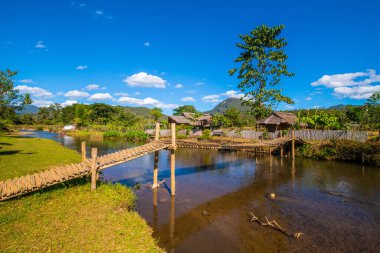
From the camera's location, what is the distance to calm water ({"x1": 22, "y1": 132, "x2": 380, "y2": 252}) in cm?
768

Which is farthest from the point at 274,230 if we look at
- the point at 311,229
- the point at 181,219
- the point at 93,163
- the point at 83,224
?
the point at 93,163

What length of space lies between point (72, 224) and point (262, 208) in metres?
8.48

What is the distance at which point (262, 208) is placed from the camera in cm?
1088

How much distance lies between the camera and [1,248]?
200 inches

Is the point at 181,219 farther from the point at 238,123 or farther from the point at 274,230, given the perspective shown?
the point at 238,123

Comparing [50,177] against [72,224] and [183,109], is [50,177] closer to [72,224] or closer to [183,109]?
[72,224]

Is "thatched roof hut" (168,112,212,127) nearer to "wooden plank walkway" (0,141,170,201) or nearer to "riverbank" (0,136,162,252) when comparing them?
"wooden plank walkway" (0,141,170,201)

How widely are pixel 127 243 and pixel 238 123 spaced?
5050 cm

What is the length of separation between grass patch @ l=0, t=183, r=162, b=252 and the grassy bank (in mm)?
21885

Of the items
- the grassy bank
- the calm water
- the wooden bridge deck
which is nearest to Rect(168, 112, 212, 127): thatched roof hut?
the grassy bank

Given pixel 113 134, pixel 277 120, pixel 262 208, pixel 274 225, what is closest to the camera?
pixel 274 225

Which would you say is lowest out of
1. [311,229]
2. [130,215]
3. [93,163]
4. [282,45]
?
[311,229]

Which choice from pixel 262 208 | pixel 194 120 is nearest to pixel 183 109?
pixel 194 120

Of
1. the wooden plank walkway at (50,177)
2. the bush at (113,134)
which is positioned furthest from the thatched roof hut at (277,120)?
the bush at (113,134)
